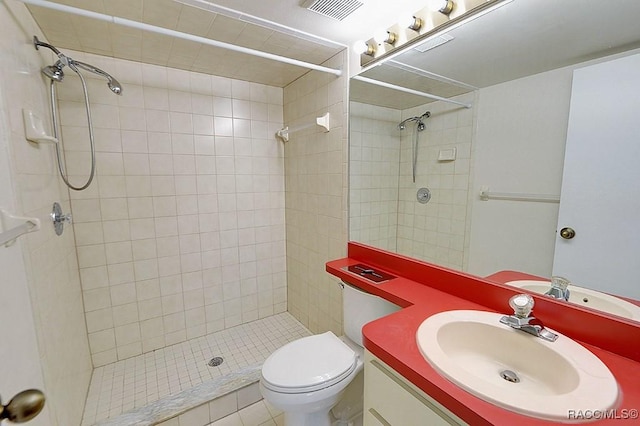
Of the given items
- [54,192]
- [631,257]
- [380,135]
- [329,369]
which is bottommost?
[329,369]

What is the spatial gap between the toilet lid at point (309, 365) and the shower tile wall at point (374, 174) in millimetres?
624

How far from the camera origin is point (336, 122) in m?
1.81

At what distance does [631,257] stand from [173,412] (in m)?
2.11

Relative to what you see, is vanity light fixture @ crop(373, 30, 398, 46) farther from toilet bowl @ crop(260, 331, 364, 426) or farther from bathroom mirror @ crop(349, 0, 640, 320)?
toilet bowl @ crop(260, 331, 364, 426)

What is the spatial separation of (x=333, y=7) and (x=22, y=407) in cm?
164

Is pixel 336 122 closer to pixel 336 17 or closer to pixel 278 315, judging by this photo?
pixel 336 17

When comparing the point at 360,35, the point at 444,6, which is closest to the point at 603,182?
the point at 444,6

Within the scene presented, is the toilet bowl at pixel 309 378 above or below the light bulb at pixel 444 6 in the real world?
below

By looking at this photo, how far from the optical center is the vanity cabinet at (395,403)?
67 centimetres

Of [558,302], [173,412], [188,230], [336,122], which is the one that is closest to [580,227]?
[558,302]

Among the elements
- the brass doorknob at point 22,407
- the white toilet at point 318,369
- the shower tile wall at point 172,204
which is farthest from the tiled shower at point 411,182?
the brass doorknob at point 22,407

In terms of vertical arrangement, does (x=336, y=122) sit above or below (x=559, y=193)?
above

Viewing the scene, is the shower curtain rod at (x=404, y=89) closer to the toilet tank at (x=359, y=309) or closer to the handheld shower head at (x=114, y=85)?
the toilet tank at (x=359, y=309)

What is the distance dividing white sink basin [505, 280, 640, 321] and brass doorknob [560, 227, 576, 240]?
0.17 meters
